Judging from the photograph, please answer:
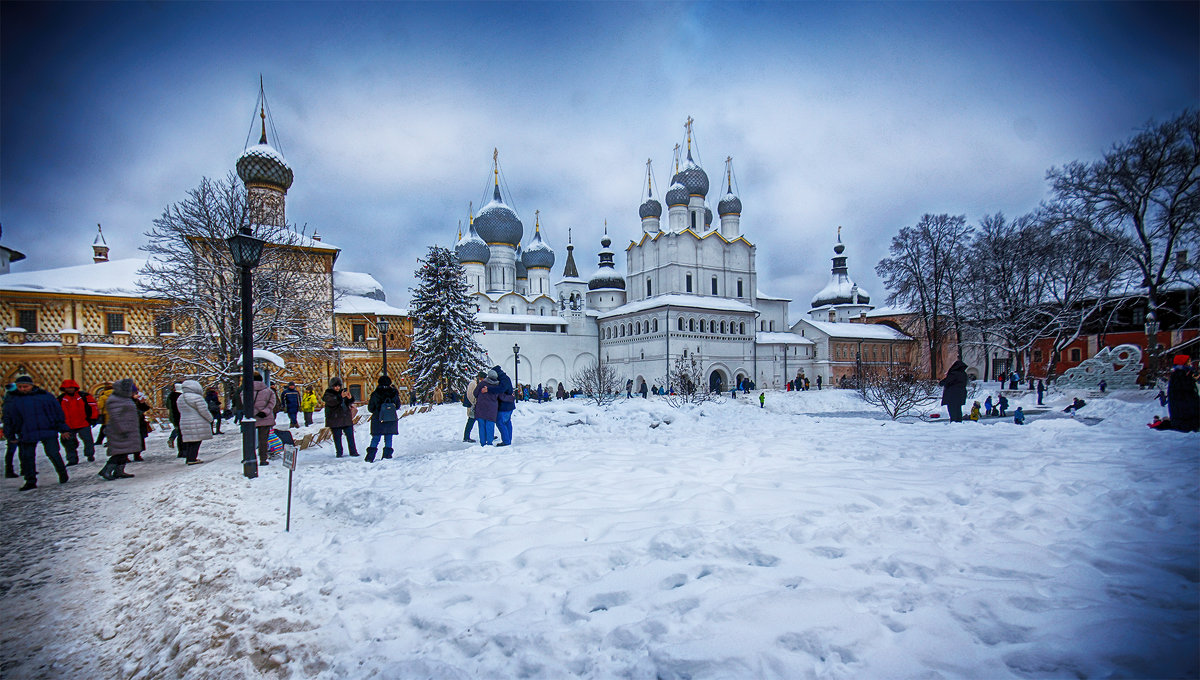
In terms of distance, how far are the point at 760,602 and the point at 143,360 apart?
31091 mm

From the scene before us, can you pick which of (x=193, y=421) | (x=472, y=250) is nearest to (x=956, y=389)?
(x=193, y=421)

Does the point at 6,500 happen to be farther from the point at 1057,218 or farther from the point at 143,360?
the point at 1057,218

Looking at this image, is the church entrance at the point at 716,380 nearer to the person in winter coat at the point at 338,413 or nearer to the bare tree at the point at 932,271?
the bare tree at the point at 932,271

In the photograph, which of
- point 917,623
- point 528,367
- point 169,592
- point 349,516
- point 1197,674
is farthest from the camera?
point 528,367

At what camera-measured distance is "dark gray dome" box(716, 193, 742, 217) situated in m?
46.9

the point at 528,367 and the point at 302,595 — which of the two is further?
the point at 528,367

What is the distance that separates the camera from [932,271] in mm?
30875

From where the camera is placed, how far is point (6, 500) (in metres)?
7.04

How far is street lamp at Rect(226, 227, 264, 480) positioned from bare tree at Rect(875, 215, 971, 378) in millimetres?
32091

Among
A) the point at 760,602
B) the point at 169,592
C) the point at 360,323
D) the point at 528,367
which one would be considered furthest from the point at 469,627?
the point at 528,367

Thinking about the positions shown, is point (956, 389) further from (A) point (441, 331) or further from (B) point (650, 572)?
(A) point (441, 331)

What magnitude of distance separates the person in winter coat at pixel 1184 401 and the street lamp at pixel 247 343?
40.7 ft

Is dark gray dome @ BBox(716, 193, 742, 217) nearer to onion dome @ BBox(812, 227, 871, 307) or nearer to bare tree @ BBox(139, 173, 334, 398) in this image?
onion dome @ BBox(812, 227, 871, 307)

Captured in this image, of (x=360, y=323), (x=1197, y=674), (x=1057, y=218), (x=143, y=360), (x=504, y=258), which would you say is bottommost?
(x=1197, y=674)
